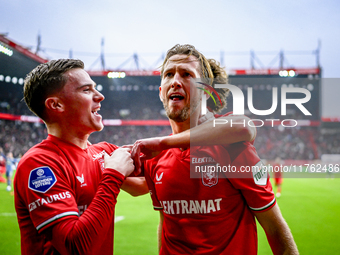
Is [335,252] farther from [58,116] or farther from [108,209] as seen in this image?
[58,116]

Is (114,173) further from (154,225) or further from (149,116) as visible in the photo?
(149,116)

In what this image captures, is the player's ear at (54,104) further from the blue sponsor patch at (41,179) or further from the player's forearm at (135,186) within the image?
the player's forearm at (135,186)

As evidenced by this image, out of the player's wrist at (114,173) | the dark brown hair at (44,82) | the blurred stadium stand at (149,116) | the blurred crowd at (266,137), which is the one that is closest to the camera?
the player's wrist at (114,173)

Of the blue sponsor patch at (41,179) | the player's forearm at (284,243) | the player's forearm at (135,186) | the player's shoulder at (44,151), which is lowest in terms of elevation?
the player's forearm at (284,243)

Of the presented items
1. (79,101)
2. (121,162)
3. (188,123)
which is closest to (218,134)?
(188,123)

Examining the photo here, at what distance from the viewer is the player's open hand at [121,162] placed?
72.9 inches

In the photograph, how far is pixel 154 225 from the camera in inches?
295

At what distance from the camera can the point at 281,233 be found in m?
1.85

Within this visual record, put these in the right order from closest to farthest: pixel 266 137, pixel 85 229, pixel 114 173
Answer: pixel 85 229 → pixel 114 173 → pixel 266 137

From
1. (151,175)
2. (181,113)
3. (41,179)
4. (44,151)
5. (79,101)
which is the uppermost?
(79,101)

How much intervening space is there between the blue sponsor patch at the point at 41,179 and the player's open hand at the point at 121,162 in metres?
0.39

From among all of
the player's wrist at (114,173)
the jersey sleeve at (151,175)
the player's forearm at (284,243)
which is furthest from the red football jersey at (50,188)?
the player's forearm at (284,243)

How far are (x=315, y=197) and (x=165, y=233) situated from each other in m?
12.6

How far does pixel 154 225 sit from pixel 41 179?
20.8ft
